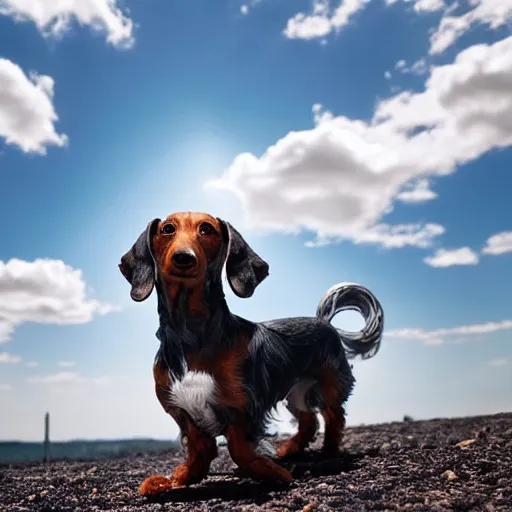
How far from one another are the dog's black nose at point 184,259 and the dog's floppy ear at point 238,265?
21.1 inches

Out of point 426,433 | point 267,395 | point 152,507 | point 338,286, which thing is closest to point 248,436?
point 267,395

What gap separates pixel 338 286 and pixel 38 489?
372cm

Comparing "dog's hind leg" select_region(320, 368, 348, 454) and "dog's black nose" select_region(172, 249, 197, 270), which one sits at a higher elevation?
"dog's black nose" select_region(172, 249, 197, 270)

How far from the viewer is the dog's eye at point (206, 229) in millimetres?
5078

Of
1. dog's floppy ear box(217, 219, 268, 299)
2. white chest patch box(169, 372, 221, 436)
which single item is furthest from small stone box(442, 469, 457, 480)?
dog's floppy ear box(217, 219, 268, 299)

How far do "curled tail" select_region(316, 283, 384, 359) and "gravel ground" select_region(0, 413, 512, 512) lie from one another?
1.09 m

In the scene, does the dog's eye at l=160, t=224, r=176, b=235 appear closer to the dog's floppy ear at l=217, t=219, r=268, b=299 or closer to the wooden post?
the dog's floppy ear at l=217, t=219, r=268, b=299

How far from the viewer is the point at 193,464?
221 inches

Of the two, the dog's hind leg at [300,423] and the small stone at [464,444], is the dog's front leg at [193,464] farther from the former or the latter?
the small stone at [464,444]

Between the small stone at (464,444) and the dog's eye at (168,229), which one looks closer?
the dog's eye at (168,229)

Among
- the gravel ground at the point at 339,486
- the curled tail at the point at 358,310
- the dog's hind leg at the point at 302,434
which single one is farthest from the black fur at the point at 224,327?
the curled tail at the point at 358,310

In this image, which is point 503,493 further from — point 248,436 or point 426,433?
point 426,433

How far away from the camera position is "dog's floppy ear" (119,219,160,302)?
516 cm

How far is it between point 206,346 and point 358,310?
111 inches
